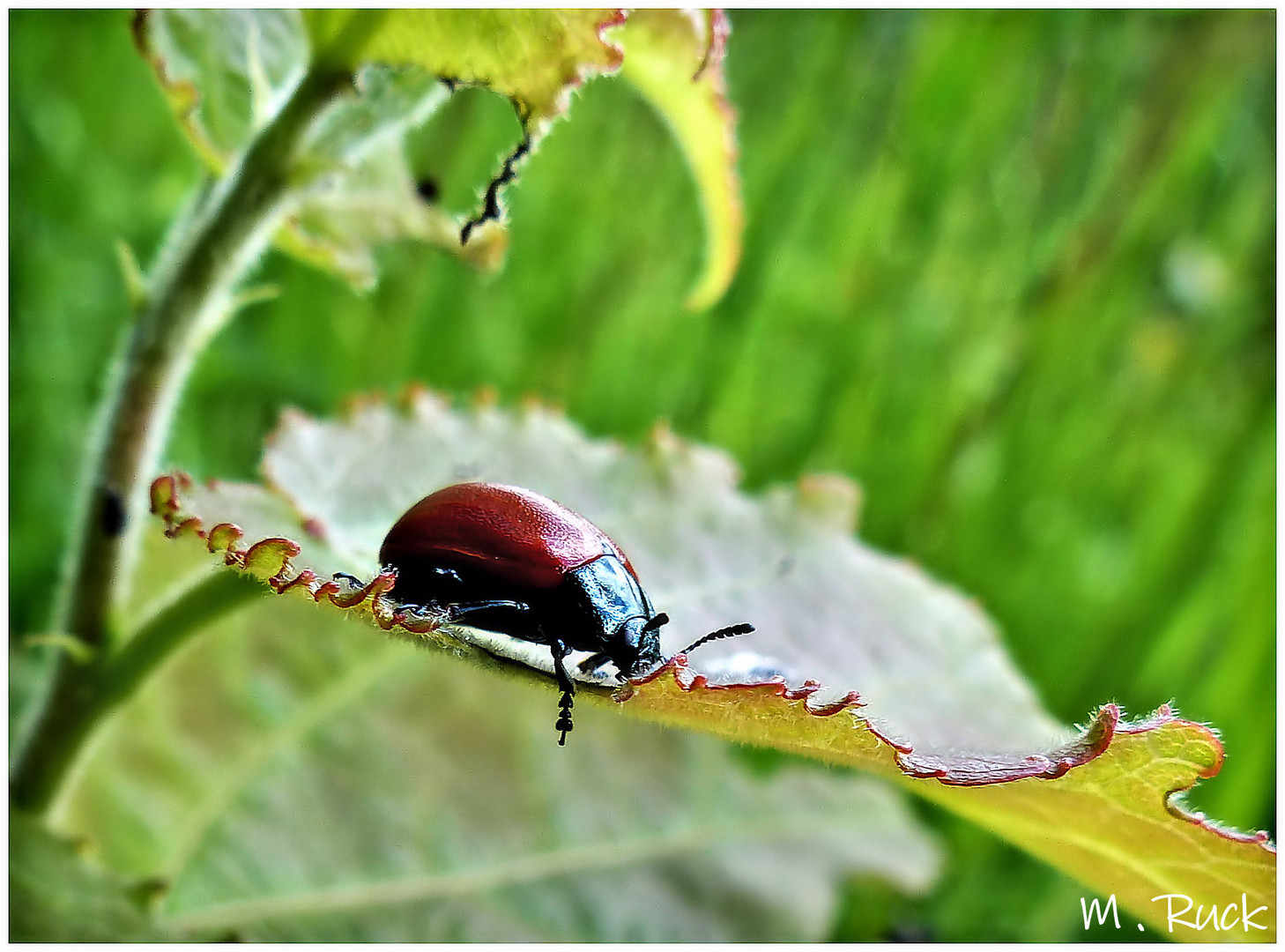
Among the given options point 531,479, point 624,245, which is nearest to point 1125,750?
point 531,479

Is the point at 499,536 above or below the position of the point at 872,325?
below

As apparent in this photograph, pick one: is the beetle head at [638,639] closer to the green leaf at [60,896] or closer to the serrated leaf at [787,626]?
the serrated leaf at [787,626]

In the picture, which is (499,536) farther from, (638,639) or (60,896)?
(60,896)

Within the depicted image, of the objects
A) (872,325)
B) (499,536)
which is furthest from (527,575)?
(872,325)

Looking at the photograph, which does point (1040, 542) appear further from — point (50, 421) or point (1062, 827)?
point (50, 421)

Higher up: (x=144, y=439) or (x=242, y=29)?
(x=242, y=29)

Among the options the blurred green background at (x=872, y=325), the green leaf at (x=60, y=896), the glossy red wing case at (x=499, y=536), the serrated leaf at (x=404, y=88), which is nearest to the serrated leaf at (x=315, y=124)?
Result: the serrated leaf at (x=404, y=88)

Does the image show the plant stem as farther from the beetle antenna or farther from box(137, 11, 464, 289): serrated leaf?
the beetle antenna
